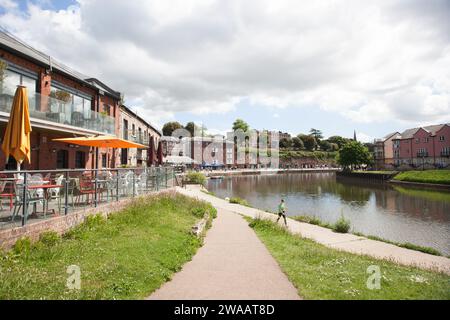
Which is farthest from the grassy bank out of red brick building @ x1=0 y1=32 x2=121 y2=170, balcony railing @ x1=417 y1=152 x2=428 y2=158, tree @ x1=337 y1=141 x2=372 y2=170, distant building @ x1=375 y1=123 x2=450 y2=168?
balcony railing @ x1=417 y1=152 x2=428 y2=158

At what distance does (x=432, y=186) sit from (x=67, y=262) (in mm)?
52645

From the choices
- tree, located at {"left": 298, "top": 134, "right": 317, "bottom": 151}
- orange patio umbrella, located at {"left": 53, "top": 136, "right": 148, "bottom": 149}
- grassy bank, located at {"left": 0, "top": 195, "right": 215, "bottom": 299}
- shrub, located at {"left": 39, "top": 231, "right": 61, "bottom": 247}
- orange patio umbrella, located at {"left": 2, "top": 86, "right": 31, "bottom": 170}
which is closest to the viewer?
grassy bank, located at {"left": 0, "top": 195, "right": 215, "bottom": 299}

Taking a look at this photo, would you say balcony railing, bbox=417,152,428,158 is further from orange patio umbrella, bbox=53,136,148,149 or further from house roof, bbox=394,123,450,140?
orange patio umbrella, bbox=53,136,148,149

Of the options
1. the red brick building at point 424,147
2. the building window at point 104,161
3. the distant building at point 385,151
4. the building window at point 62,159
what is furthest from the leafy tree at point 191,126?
the building window at point 62,159

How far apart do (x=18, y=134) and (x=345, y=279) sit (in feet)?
30.0

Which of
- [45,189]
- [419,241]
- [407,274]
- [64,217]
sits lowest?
[419,241]

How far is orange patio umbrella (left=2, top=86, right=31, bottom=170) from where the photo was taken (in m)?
7.95

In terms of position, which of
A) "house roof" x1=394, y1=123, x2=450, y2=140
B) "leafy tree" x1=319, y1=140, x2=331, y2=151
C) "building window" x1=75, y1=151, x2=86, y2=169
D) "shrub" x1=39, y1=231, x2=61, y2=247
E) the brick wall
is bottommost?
"shrub" x1=39, y1=231, x2=61, y2=247

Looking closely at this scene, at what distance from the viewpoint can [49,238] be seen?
6801 millimetres

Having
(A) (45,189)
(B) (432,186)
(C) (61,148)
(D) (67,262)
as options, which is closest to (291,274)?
(D) (67,262)

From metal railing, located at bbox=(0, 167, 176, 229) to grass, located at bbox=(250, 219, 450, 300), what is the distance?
6.07 m

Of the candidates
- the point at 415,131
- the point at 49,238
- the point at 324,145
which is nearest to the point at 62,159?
the point at 49,238

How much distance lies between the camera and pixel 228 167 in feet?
305

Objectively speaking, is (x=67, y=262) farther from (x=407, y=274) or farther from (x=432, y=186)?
(x=432, y=186)
